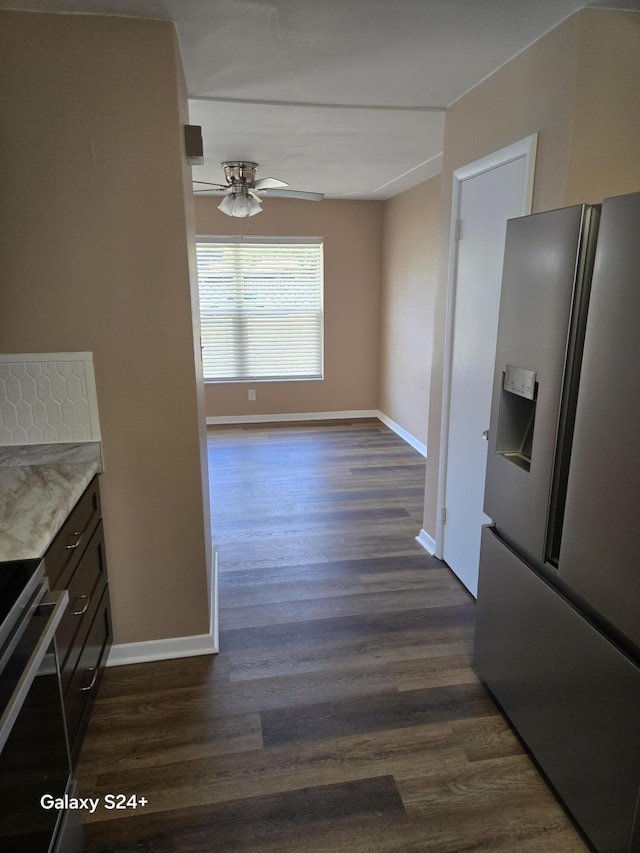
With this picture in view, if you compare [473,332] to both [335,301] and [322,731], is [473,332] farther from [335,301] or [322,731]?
[335,301]

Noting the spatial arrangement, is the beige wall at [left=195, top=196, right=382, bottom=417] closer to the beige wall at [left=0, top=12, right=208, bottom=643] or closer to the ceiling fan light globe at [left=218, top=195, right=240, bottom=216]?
the ceiling fan light globe at [left=218, top=195, right=240, bottom=216]

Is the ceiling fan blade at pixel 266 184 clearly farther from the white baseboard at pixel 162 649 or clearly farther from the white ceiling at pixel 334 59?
the white baseboard at pixel 162 649

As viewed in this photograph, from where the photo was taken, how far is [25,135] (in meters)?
1.87

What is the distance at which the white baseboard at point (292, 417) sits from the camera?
6.45 metres

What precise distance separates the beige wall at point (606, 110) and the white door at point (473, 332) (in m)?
0.25

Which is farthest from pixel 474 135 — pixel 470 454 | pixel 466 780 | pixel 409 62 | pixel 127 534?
pixel 466 780

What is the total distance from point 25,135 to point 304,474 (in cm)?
338

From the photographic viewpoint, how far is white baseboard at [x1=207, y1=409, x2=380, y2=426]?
6.45 m

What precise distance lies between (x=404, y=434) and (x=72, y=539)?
4.47 m

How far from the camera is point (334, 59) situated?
222 centimetres

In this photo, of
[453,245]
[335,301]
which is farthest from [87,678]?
[335,301]

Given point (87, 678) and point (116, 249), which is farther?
point (116, 249)

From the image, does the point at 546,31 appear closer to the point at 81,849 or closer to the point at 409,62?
the point at 409,62
